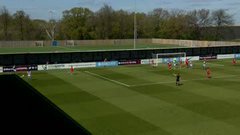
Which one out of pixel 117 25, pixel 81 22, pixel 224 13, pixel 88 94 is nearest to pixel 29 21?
pixel 81 22

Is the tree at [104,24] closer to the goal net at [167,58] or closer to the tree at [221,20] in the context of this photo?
the tree at [221,20]

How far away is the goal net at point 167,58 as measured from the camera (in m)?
54.9

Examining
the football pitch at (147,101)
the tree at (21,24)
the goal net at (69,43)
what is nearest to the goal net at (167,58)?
the football pitch at (147,101)

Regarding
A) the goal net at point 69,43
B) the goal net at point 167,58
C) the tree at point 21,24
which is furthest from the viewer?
the tree at point 21,24

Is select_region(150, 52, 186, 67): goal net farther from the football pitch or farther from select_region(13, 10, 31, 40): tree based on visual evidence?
select_region(13, 10, 31, 40): tree

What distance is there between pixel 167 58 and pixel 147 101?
104 feet

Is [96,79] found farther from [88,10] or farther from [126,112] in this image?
[88,10]

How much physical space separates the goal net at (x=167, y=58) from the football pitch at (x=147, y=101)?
10.6 m

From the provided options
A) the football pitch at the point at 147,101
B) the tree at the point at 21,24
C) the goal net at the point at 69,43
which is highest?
the tree at the point at 21,24

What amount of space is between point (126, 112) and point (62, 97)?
7.59m

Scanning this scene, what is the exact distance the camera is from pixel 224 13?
121 meters

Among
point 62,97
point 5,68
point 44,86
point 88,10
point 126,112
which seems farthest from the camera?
point 88,10

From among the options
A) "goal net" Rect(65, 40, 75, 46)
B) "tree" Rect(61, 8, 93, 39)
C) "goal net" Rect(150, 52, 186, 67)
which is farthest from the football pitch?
"tree" Rect(61, 8, 93, 39)

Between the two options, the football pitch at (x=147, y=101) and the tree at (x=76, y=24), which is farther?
the tree at (x=76, y=24)
